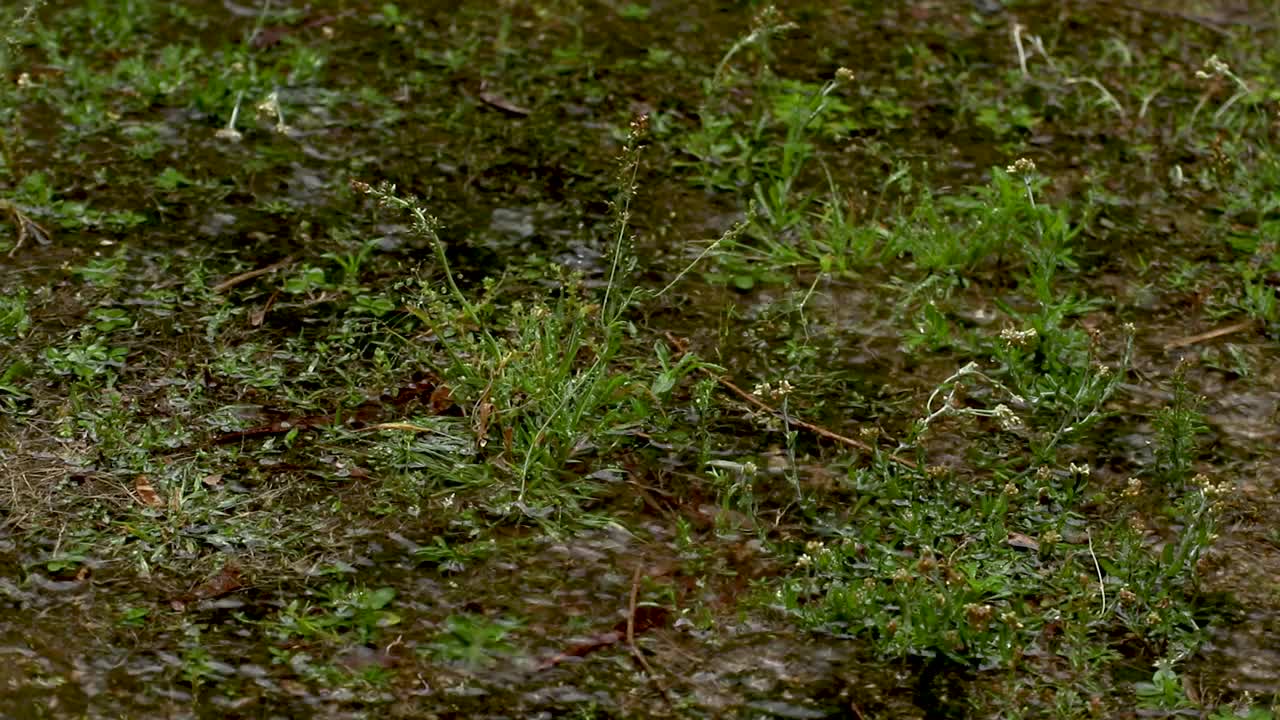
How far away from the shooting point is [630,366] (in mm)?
3561

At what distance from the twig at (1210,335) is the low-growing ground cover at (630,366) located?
0.01m

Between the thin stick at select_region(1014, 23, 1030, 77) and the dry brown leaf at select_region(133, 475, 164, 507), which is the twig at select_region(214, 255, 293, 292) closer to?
the dry brown leaf at select_region(133, 475, 164, 507)

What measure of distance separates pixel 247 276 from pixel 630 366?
997mm

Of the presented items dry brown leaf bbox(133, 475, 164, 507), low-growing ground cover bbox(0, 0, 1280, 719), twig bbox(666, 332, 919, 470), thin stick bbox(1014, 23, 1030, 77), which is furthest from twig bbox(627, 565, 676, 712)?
thin stick bbox(1014, 23, 1030, 77)

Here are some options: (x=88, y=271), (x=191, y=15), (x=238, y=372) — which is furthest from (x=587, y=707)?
(x=191, y=15)

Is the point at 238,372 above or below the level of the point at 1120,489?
above

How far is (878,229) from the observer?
409 centimetres

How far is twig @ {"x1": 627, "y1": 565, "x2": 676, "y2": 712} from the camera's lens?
2723 mm

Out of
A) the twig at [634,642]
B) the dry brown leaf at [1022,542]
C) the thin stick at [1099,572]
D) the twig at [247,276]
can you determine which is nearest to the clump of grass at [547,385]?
the twig at [634,642]

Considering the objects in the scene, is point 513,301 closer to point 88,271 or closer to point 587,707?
point 88,271

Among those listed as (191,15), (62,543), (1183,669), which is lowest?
(1183,669)

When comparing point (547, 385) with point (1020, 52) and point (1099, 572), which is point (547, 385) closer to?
point (1099, 572)

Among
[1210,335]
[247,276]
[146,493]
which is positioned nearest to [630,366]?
[247,276]

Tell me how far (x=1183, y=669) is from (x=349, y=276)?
2.12 metres
